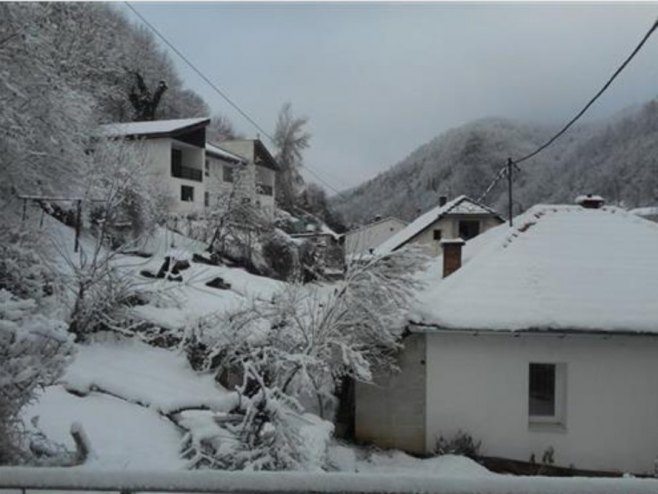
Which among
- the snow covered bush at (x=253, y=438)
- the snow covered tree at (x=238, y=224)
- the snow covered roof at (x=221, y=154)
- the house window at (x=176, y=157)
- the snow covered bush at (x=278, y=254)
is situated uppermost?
the snow covered roof at (x=221, y=154)

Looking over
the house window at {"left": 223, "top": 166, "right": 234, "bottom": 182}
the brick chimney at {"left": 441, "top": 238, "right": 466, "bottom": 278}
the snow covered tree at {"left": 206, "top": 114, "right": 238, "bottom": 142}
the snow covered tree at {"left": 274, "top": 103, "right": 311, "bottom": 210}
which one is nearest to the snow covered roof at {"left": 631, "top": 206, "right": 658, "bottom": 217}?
the brick chimney at {"left": 441, "top": 238, "right": 466, "bottom": 278}

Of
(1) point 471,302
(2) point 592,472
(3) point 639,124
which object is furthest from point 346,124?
(2) point 592,472

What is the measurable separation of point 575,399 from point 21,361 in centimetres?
927

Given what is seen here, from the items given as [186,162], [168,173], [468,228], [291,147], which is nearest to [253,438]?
[168,173]

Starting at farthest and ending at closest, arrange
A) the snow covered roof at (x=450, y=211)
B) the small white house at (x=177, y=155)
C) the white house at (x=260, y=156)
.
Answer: the white house at (x=260, y=156) < the snow covered roof at (x=450, y=211) < the small white house at (x=177, y=155)

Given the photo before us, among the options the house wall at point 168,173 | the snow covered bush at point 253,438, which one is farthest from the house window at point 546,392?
the house wall at point 168,173

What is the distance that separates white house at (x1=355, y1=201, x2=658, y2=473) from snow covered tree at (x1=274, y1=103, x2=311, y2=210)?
143ft

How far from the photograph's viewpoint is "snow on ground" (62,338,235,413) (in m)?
7.40

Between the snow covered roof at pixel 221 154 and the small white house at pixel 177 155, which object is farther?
the snow covered roof at pixel 221 154

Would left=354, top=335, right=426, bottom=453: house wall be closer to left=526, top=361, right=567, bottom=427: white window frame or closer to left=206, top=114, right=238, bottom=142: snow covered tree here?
left=526, top=361, right=567, bottom=427: white window frame

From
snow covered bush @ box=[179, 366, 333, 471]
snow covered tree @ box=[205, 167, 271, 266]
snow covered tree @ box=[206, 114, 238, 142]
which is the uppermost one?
snow covered tree @ box=[206, 114, 238, 142]

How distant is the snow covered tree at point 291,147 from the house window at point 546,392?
43.6 m

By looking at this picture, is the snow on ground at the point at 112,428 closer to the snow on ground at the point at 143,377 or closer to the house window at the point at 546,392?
the snow on ground at the point at 143,377

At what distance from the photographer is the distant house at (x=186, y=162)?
31391 mm
